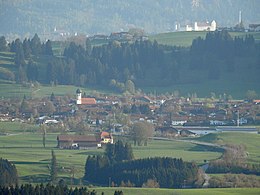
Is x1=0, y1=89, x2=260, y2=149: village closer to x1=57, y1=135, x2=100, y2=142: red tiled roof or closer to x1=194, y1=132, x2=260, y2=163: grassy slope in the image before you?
x1=57, y1=135, x2=100, y2=142: red tiled roof

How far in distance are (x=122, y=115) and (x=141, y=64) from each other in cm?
2957

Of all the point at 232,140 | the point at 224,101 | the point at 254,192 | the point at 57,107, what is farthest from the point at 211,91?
the point at 254,192

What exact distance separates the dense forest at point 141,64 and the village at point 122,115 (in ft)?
22.8

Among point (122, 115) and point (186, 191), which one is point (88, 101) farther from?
point (186, 191)

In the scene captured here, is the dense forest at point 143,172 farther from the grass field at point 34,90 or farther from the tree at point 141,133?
the grass field at point 34,90

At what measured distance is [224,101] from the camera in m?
102

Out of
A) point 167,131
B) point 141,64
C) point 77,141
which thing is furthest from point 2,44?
point 77,141

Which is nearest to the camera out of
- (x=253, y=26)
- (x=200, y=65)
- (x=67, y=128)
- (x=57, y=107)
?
(x=67, y=128)

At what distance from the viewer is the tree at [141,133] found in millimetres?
73750

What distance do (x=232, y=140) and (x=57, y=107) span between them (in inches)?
1091

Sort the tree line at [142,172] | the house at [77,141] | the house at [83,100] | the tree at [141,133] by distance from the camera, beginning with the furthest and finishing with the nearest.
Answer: the house at [83,100] → the tree at [141,133] → the house at [77,141] → the tree line at [142,172]

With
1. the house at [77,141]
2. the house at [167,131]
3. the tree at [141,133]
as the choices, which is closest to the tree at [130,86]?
the house at [167,131]

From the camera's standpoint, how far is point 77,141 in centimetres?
7375

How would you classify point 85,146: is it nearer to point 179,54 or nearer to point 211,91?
point 211,91
